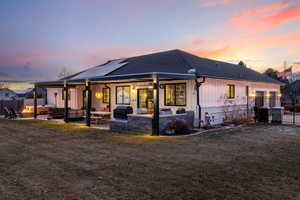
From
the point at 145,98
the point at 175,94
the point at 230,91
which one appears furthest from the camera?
the point at 145,98

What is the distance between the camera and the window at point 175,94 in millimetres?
12258

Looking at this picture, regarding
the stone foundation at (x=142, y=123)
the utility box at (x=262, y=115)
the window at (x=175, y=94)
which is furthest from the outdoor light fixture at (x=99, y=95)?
the utility box at (x=262, y=115)

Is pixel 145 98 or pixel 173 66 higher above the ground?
pixel 173 66

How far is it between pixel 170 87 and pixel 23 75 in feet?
128

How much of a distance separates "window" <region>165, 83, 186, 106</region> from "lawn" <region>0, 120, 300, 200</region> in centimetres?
500

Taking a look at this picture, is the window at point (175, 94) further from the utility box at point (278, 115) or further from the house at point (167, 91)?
the utility box at point (278, 115)

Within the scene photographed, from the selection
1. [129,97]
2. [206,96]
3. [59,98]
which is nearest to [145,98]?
[129,97]

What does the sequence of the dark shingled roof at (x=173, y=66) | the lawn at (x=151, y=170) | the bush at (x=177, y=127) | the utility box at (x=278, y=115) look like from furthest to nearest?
the utility box at (x=278, y=115) < the dark shingled roof at (x=173, y=66) < the bush at (x=177, y=127) < the lawn at (x=151, y=170)

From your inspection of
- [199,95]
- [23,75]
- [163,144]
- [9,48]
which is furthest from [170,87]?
[23,75]

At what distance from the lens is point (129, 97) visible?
1529 centimetres

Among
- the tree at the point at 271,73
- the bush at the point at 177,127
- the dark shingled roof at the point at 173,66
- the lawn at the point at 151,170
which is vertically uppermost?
the tree at the point at 271,73

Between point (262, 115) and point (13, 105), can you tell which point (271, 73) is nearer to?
point (262, 115)

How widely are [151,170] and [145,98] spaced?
10.00 meters

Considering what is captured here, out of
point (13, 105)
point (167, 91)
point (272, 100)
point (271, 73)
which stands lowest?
point (13, 105)
